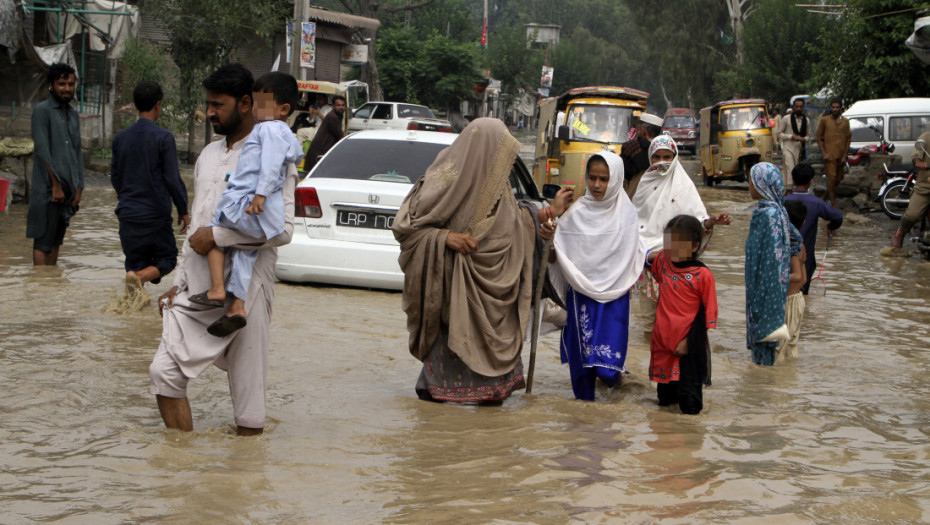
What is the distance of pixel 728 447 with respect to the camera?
15.5 ft

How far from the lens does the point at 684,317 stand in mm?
5277

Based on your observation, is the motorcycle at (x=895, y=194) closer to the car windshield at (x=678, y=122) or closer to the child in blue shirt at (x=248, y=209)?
the child in blue shirt at (x=248, y=209)

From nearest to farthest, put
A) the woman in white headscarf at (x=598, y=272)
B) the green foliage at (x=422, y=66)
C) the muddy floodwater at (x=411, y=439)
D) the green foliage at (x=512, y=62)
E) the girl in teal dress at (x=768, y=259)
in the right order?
the muddy floodwater at (x=411, y=439) < the woman in white headscarf at (x=598, y=272) < the girl in teal dress at (x=768, y=259) < the green foliage at (x=422, y=66) < the green foliage at (x=512, y=62)

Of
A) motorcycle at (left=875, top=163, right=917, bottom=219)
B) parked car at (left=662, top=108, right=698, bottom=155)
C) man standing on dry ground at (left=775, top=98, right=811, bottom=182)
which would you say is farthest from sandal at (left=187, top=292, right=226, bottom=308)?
parked car at (left=662, top=108, right=698, bottom=155)

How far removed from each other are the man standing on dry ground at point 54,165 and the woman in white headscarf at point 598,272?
4405 mm

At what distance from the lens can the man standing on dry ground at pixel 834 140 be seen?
17.0 meters

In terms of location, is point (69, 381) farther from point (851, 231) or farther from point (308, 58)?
point (308, 58)

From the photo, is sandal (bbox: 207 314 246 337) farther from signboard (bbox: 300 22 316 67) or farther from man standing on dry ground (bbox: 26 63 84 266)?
signboard (bbox: 300 22 316 67)

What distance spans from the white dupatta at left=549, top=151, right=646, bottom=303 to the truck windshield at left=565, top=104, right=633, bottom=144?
13498 millimetres

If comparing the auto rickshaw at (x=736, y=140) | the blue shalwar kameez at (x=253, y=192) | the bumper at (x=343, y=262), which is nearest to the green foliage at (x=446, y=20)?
the auto rickshaw at (x=736, y=140)

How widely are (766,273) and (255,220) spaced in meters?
3.87

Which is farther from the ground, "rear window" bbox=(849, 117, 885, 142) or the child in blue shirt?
"rear window" bbox=(849, 117, 885, 142)

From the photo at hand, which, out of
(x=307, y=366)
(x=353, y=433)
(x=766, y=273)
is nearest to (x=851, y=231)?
(x=766, y=273)

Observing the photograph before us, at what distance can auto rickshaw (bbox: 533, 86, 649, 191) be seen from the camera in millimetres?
18297
